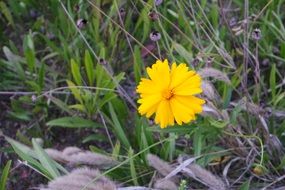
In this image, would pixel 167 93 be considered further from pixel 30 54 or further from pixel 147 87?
pixel 30 54

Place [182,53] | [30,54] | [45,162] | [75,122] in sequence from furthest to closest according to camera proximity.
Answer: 1. [30,54]
2. [75,122]
3. [182,53]
4. [45,162]

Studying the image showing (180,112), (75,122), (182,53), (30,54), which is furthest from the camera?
(30,54)

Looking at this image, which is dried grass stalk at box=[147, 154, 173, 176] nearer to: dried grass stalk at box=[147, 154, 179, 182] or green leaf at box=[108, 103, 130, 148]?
dried grass stalk at box=[147, 154, 179, 182]

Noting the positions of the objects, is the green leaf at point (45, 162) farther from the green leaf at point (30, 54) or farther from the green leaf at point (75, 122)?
the green leaf at point (30, 54)

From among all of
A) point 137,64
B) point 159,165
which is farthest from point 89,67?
point 159,165

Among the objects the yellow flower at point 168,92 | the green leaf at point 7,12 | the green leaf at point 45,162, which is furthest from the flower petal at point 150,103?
the green leaf at point 7,12

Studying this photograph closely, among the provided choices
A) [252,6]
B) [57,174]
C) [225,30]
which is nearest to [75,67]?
[57,174]

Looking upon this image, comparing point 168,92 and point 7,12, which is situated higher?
point 7,12

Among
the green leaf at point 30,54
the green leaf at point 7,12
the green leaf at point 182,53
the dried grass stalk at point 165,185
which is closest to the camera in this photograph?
the dried grass stalk at point 165,185

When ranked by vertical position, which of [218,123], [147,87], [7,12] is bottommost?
→ [218,123]

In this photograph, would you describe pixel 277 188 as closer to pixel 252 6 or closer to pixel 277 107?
pixel 277 107
